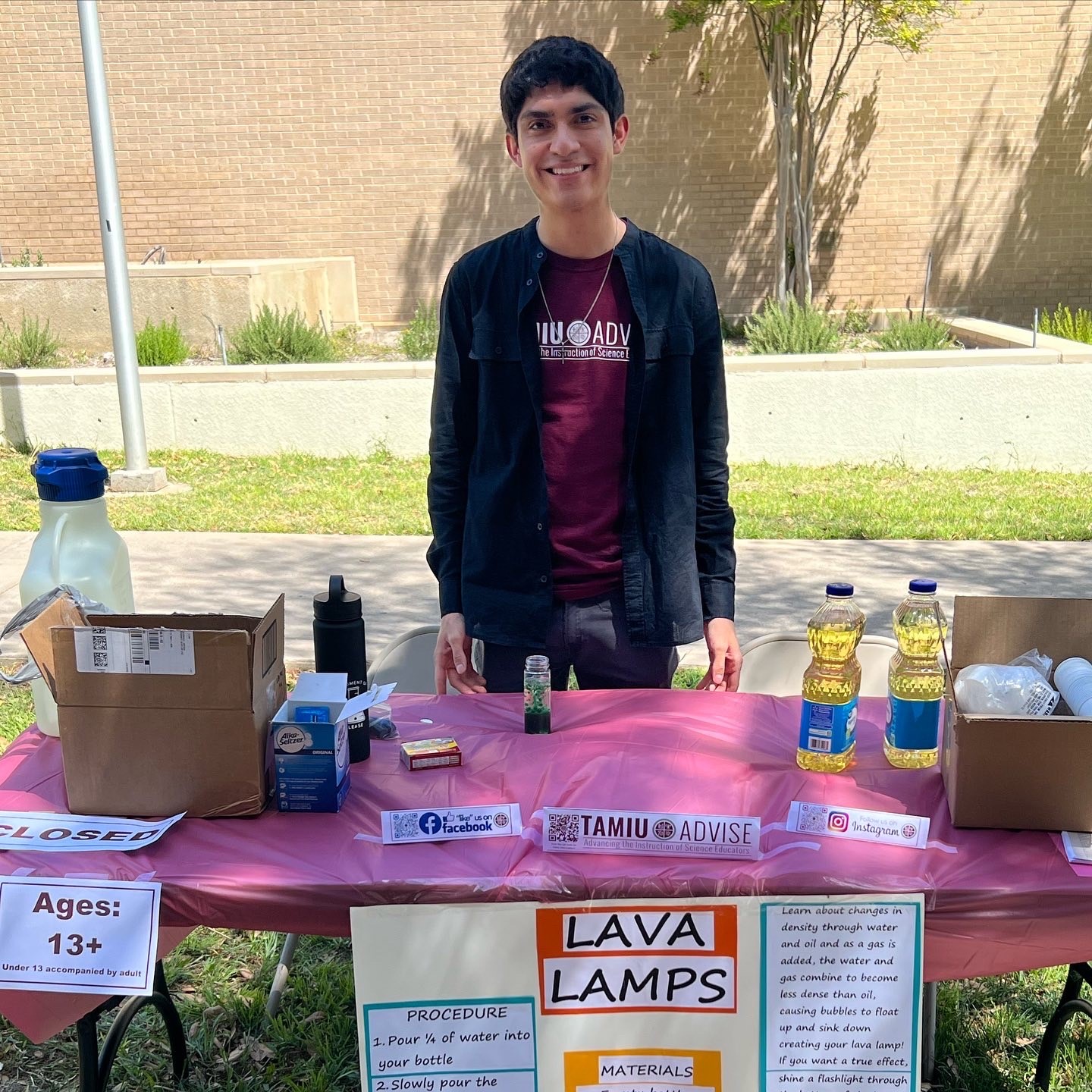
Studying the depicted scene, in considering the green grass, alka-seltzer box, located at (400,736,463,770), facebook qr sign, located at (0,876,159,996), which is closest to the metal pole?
the green grass

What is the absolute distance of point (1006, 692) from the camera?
1862mm

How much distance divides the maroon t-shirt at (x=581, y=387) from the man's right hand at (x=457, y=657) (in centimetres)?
28

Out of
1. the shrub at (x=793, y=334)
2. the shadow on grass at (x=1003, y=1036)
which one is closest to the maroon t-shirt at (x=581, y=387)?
the shadow on grass at (x=1003, y=1036)

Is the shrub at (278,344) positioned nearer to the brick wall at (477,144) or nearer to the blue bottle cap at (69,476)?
the brick wall at (477,144)

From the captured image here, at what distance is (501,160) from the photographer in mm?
12852

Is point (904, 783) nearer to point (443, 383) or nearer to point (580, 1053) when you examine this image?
point (580, 1053)

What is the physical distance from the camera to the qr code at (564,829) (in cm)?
179

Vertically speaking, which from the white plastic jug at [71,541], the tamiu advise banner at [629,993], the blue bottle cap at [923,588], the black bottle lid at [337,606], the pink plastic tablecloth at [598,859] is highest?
the white plastic jug at [71,541]

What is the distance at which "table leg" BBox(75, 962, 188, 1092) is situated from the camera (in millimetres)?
2021

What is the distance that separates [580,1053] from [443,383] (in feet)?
4.53

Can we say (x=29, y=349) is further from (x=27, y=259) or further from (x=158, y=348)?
(x=27, y=259)

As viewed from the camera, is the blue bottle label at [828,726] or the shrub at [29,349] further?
the shrub at [29,349]

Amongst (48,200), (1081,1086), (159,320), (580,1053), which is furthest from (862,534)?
(48,200)

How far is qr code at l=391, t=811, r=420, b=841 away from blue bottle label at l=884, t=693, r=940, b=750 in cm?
84
